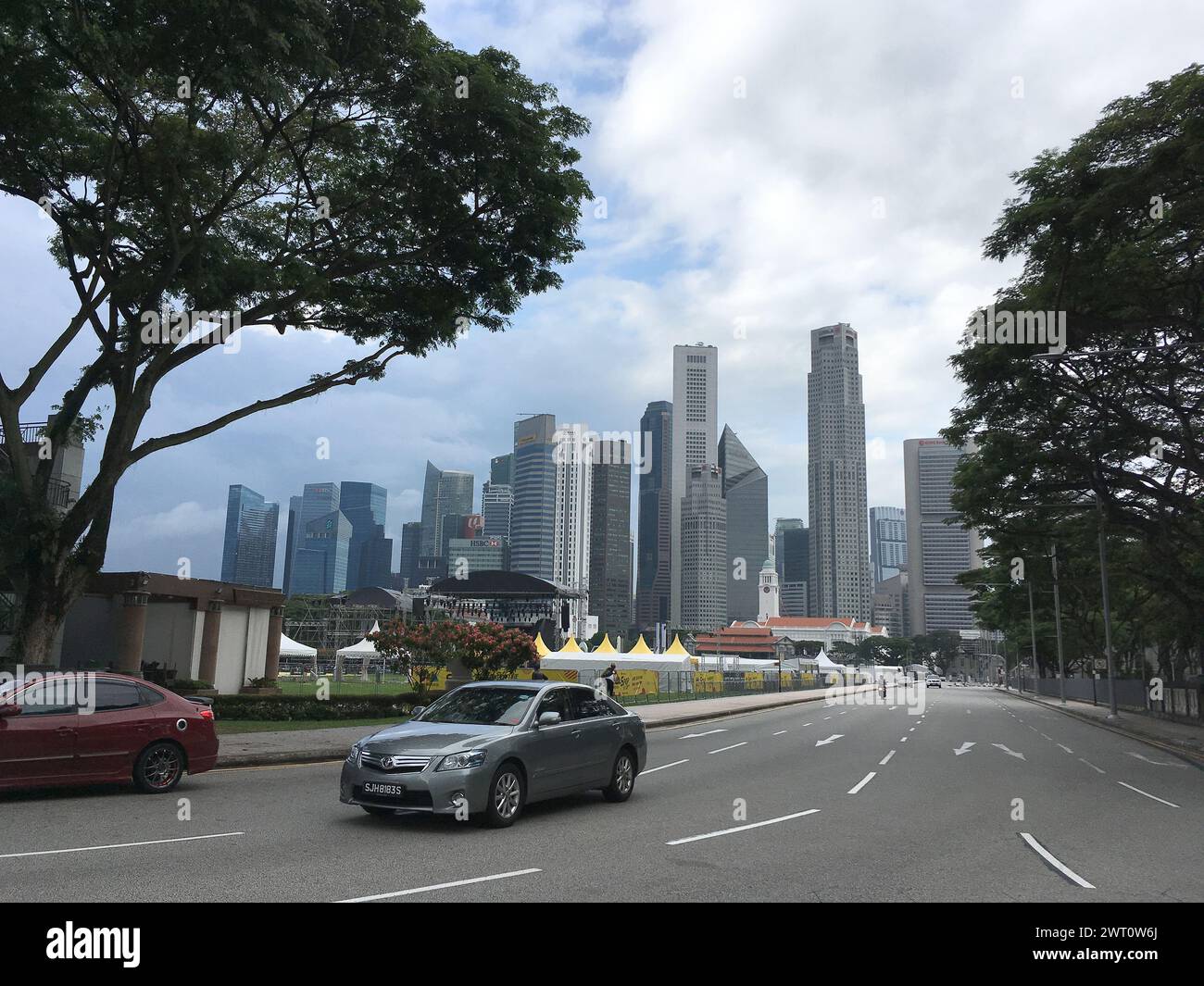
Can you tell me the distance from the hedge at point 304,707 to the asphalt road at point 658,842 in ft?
27.6

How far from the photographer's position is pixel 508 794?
31.8 feet

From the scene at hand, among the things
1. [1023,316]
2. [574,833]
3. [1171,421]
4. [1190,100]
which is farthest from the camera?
[1171,421]

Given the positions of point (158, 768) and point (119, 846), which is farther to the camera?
point (158, 768)

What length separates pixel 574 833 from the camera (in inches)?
372

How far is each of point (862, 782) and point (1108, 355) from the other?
36.4 ft

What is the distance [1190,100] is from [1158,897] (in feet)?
46.5

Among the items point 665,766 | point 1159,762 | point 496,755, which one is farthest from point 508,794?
point 1159,762

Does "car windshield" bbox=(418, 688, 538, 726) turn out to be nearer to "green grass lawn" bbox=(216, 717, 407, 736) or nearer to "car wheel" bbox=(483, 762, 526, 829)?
"car wheel" bbox=(483, 762, 526, 829)

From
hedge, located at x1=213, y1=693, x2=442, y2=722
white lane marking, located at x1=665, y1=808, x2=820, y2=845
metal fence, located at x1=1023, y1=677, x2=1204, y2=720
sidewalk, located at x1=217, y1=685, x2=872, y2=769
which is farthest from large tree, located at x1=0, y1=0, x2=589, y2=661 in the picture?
metal fence, located at x1=1023, y1=677, x2=1204, y2=720

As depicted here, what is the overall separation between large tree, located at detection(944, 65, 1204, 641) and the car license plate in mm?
14862

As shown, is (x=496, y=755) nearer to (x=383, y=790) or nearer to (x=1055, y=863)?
(x=383, y=790)

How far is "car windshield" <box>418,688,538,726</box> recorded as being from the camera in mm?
10320
